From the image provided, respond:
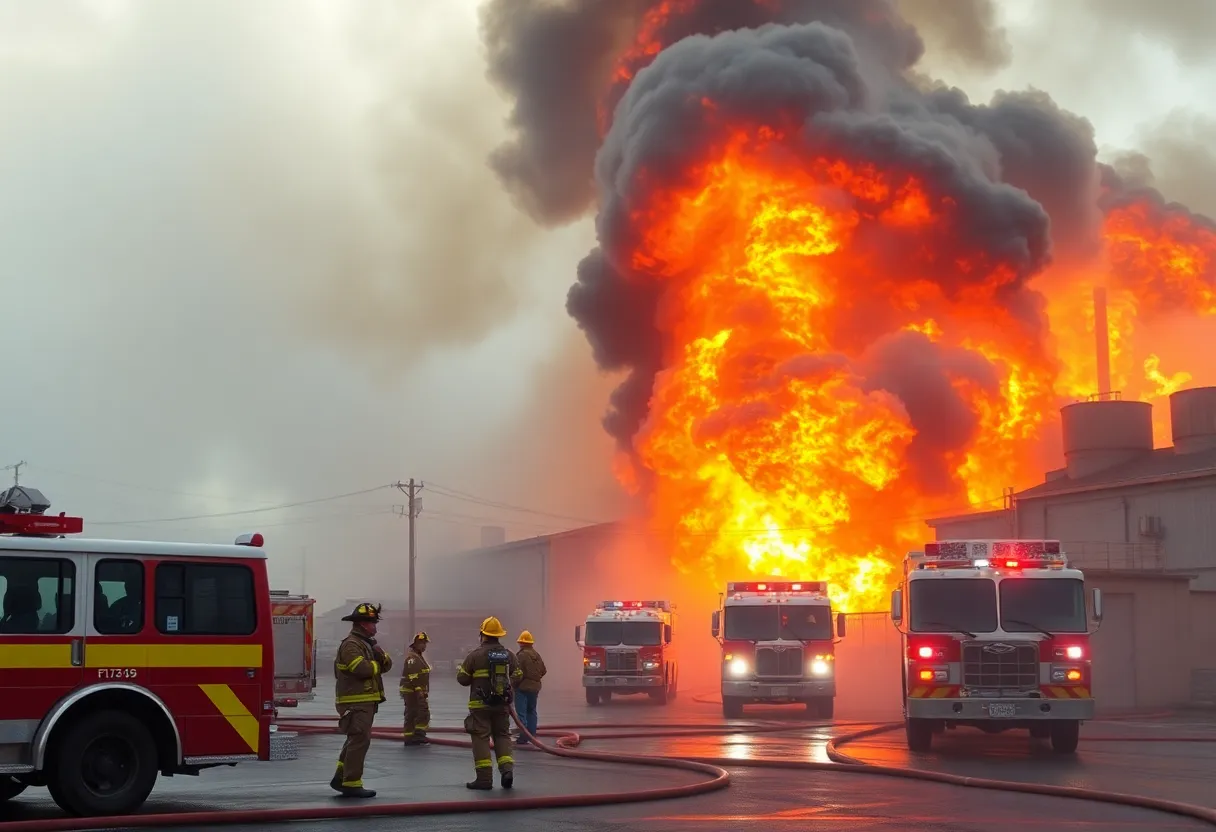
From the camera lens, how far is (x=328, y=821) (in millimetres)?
11648

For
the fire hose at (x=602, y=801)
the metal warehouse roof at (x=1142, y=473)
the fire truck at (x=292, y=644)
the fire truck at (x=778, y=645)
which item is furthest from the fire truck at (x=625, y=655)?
the metal warehouse roof at (x=1142, y=473)

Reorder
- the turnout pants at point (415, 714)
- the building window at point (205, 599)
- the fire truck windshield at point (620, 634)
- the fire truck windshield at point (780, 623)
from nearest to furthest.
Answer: the building window at point (205, 599)
the turnout pants at point (415, 714)
the fire truck windshield at point (780, 623)
the fire truck windshield at point (620, 634)

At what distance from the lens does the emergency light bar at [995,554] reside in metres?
19.7

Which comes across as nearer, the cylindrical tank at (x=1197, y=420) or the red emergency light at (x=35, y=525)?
the red emergency light at (x=35, y=525)

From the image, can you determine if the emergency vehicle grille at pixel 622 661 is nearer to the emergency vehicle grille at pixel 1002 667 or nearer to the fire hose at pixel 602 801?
A: the fire hose at pixel 602 801

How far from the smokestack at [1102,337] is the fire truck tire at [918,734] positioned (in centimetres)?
4084

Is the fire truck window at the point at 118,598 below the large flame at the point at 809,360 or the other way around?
below

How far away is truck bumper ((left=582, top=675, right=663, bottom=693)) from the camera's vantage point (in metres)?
34.3

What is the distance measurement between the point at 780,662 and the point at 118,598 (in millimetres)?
17740

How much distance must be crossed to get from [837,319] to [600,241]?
9138mm

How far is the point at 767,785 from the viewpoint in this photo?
48.1 ft

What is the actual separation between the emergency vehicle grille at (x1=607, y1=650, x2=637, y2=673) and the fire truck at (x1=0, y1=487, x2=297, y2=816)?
21.6 metres

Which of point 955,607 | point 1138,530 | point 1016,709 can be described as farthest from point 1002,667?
point 1138,530

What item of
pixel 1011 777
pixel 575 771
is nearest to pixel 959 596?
pixel 1011 777
